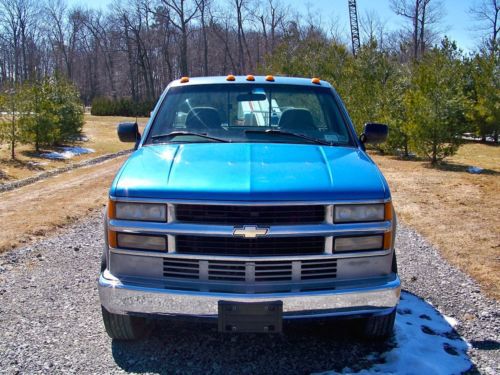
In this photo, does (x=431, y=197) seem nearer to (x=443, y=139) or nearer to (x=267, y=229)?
(x=443, y=139)

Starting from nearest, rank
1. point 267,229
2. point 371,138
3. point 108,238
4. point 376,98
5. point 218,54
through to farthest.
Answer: point 267,229
point 108,238
point 371,138
point 376,98
point 218,54

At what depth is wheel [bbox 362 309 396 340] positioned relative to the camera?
3672mm

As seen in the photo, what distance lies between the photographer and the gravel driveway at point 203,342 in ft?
11.5

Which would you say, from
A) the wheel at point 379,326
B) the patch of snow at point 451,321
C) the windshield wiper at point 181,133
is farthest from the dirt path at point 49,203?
the patch of snow at point 451,321

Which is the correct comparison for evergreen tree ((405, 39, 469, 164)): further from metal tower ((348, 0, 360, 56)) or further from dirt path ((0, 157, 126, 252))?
metal tower ((348, 0, 360, 56))

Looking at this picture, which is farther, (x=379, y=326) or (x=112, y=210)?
(x=379, y=326)

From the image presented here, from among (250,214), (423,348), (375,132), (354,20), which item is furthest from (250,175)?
(354,20)

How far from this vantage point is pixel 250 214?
317 centimetres

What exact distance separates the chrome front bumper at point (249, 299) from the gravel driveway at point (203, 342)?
0.46 meters

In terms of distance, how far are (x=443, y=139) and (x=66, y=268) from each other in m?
12.7

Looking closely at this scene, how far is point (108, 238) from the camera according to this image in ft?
11.1

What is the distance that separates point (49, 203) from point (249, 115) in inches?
262

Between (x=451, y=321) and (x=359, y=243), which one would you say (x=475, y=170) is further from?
(x=359, y=243)

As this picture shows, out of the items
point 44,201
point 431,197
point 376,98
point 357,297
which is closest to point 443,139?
point 376,98
